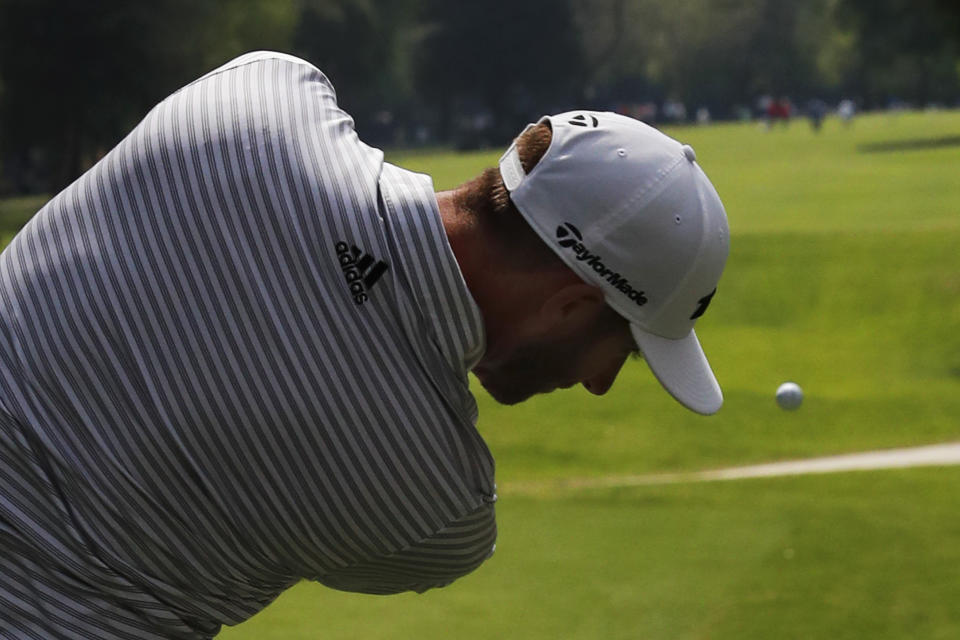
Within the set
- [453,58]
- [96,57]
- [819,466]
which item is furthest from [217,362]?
[453,58]

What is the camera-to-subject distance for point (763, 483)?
7.77m

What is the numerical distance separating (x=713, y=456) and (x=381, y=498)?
8.78 m

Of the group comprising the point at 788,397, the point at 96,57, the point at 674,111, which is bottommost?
the point at 674,111

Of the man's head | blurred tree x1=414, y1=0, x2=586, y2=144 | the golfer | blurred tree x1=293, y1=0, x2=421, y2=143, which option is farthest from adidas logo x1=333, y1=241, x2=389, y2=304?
blurred tree x1=414, y1=0, x2=586, y2=144

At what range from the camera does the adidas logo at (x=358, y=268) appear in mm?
1664

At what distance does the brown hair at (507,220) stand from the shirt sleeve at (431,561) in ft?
1.04

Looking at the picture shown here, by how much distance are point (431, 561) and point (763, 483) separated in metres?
6.13

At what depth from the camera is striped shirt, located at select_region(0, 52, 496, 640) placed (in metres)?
1.67

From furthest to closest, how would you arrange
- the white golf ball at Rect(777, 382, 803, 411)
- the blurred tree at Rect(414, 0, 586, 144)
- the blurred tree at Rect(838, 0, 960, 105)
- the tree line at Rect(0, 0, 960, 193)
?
the blurred tree at Rect(414, 0, 586, 144) < the tree line at Rect(0, 0, 960, 193) < the blurred tree at Rect(838, 0, 960, 105) < the white golf ball at Rect(777, 382, 803, 411)

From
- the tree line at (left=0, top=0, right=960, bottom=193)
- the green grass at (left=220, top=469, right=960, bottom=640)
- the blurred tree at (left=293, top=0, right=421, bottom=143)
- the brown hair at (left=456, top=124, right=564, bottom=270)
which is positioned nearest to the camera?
the brown hair at (left=456, top=124, right=564, bottom=270)

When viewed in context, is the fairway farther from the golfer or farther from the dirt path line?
the golfer

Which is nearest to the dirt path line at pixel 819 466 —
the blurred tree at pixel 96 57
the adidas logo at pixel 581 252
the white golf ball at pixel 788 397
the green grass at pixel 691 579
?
the white golf ball at pixel 788 397

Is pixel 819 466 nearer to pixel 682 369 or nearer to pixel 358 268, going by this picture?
pixel 682 369

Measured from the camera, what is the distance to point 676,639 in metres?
5.07
